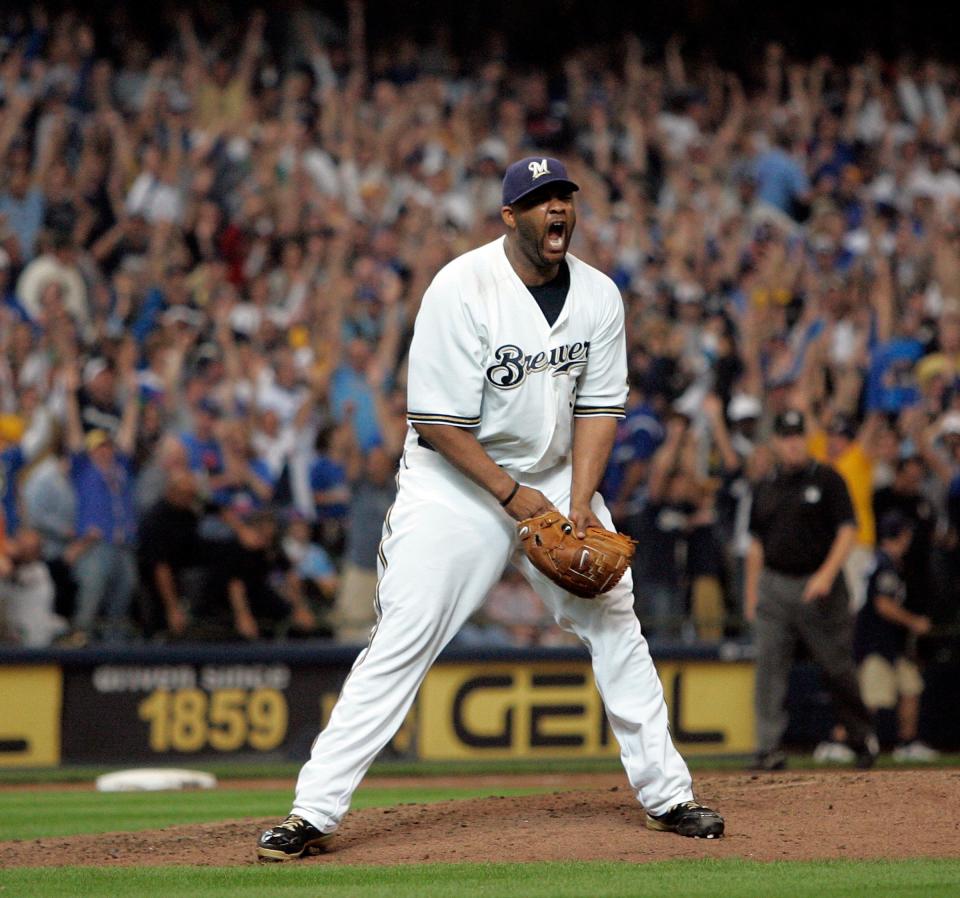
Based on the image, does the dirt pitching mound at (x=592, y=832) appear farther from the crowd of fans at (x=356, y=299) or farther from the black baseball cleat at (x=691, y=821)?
the crowd of fans at (x=356, y=299)

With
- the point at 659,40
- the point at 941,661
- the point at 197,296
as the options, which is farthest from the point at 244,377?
the point at 659,40

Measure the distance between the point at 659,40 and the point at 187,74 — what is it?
7440 mm

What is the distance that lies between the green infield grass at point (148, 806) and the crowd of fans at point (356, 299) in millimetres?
2176

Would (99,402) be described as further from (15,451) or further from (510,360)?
(510,360)

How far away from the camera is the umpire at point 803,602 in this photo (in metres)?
10.4

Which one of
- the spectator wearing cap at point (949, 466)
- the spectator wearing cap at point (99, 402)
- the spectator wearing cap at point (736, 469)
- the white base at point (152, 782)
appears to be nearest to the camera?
the white base at point (152, 782)

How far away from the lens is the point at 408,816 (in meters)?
6.45

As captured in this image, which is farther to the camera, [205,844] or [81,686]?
[81,686]

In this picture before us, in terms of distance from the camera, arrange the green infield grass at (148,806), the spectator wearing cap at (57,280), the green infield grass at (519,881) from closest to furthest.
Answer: the green infield grass at (519,881), the green infield grass at (148,806), the spectator wearing cap at (57,280)

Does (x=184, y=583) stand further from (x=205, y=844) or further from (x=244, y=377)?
(x=205, y=844)

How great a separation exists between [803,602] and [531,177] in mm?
5486

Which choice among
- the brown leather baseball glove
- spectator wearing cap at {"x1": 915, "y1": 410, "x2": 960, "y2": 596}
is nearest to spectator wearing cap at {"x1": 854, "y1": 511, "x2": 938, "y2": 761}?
spectator wearing cap at {"x1": 915, "y1": 410, "x2": 960, "y2": 596}

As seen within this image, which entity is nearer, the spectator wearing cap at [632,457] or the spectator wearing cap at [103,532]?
the spectator wearing cap at [103,532]

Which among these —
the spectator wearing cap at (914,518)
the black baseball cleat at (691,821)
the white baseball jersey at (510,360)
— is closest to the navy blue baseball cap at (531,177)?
the white baseball jersey at (510,360)
